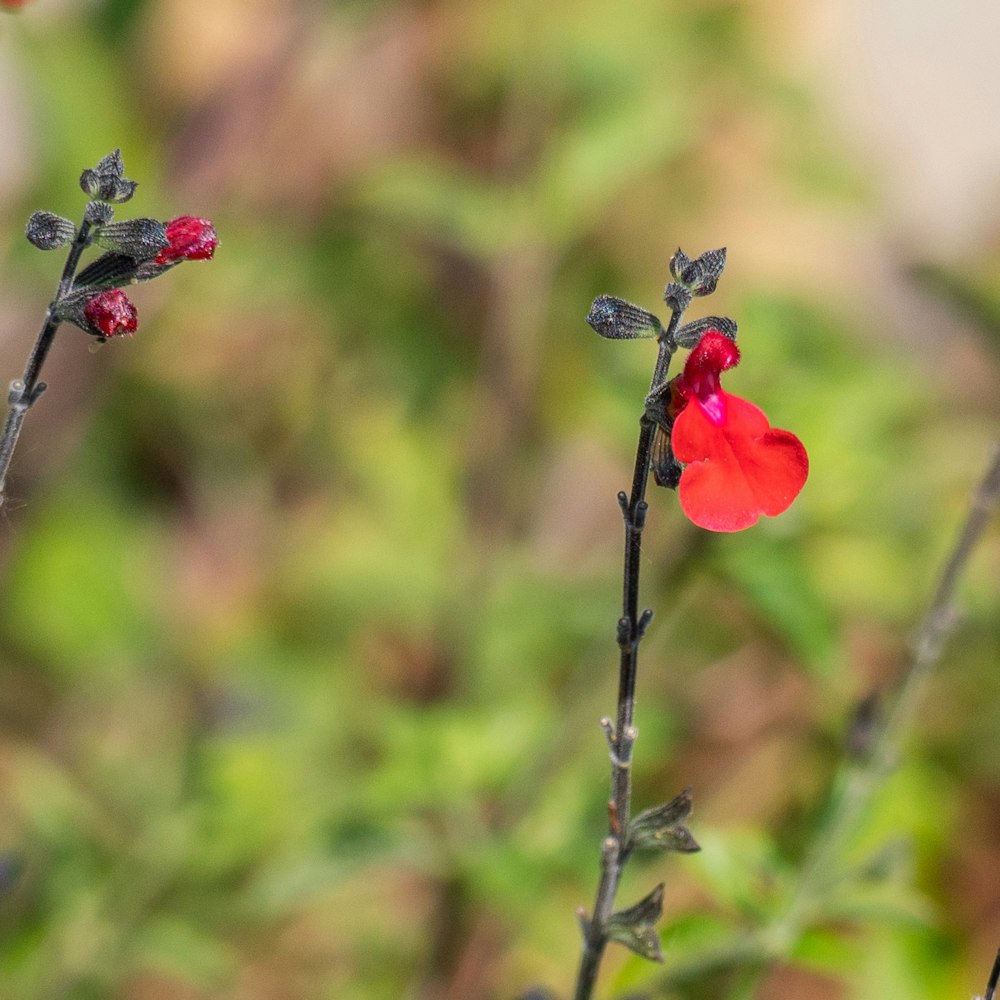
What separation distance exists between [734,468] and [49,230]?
480 mm

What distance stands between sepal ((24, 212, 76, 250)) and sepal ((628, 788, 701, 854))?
1.84ft

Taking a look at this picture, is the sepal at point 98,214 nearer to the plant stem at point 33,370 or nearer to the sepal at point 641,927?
the plant stem at point 33,370

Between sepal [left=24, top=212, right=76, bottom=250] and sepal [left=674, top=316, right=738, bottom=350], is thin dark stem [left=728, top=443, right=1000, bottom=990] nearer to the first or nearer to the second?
sepal [left=674, top=316, right=738, bottom=350]

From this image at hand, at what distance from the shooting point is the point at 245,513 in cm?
325

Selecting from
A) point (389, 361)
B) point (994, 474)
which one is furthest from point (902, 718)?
point (389, 361)

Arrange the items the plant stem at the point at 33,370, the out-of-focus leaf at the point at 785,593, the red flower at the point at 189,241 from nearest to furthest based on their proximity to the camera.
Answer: the plant stem at the point at 33,370 < the red flower at the point at 189,241 < the out-of-focus leaf at the point at 785,593

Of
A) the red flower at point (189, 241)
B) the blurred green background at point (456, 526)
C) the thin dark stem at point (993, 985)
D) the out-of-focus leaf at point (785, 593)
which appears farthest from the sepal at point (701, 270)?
the out-of-focus leaf at point (785, 593)

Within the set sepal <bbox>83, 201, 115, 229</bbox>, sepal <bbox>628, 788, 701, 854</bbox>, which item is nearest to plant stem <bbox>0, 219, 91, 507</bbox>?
sepal <bbox>83, 201, 115, 229</bbox>

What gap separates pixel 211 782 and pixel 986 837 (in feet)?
5.25

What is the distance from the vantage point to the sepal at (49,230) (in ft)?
2.91

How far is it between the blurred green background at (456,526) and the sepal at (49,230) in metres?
0.57

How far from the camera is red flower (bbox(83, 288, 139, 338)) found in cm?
85

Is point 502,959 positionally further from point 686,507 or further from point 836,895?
point 686,507

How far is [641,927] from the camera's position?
36.7 inches
